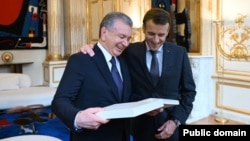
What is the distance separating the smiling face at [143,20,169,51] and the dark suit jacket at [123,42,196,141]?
89mm

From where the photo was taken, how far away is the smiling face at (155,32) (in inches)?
58.9

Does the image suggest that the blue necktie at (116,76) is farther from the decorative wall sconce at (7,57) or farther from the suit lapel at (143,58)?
the decorative wall sconce at (7,57)

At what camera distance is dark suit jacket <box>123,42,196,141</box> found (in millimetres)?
1545

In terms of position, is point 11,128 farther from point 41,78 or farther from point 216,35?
point 41,78

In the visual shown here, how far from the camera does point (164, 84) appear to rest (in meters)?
1.55

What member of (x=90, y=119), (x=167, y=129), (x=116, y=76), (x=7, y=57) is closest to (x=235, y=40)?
(x=167, y=129)

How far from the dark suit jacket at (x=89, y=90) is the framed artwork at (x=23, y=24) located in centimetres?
479

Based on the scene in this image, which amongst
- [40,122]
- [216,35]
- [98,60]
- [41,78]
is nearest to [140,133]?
[98,60]

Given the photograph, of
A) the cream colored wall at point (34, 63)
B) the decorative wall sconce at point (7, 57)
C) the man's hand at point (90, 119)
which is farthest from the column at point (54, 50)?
the man's hand at point (90, 119)

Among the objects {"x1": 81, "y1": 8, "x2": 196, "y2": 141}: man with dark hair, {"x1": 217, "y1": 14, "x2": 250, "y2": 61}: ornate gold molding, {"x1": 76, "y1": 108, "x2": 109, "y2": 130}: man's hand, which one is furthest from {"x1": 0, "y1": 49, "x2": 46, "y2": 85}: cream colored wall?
{"x1": 76, "y1": 108, "x2": 109, "y2": 130}: man's hand

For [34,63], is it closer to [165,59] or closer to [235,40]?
[235,40]

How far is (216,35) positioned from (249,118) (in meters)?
1.40

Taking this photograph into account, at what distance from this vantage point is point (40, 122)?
1.96 m

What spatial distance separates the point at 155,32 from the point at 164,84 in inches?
11.3
